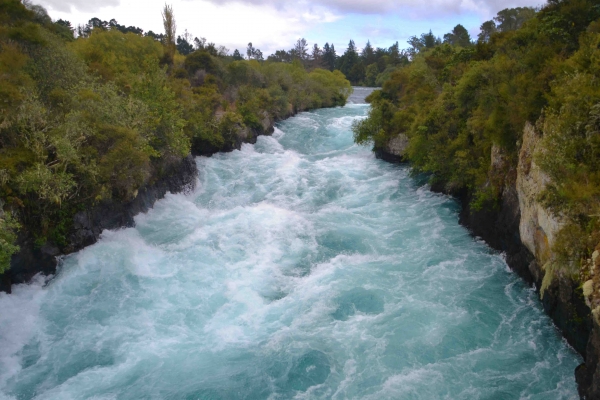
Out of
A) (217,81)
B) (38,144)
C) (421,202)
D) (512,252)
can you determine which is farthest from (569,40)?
(217,81)

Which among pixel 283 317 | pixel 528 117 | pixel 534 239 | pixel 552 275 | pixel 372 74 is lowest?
pixel 283 317

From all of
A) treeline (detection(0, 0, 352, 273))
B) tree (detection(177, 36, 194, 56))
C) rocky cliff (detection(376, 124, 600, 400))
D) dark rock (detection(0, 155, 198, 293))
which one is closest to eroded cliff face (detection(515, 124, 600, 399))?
rocky cliff (detection(376, 124, 600, 400))

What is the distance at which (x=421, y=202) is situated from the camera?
22375 millimetres

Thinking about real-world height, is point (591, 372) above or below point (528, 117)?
below

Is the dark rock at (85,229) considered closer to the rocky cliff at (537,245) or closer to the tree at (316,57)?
the rocky cliff at (537,245)

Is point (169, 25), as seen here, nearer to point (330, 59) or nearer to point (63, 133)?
point (63, 133)

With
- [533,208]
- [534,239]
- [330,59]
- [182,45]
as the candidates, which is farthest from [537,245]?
→ [330,59]

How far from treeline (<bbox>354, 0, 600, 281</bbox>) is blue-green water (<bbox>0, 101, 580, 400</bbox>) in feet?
9.94

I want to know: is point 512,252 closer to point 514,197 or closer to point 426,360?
point 514,197

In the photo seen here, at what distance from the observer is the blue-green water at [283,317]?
10234 mm

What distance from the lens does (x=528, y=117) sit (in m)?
13.7

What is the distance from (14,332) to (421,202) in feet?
59.4

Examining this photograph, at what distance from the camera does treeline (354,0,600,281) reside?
32.4ft

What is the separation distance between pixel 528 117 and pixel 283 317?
1001cm
